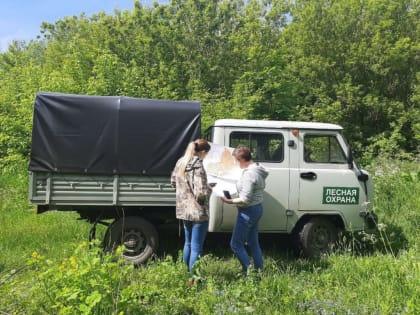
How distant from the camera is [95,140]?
17.2 feet

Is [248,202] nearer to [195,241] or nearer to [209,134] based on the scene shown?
[195,241]

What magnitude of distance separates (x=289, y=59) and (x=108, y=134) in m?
16.5

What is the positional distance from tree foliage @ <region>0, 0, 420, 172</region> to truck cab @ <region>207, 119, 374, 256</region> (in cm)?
870

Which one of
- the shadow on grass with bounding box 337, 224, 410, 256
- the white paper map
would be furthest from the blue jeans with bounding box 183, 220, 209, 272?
the shadow on grass with bounding box 337, 224, 410, 256

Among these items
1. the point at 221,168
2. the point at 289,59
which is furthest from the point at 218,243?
the point at 289,59

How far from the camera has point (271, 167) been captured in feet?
18.4

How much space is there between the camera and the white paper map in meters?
5.19

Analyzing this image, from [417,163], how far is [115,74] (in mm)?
10791

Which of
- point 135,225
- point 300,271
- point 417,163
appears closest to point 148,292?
point 135,225

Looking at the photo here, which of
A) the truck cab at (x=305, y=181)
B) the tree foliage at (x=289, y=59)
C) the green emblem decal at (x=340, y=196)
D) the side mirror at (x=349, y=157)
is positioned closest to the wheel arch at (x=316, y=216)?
the truck cab at (x=305, y=181)

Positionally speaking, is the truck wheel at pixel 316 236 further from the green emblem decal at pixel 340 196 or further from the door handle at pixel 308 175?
the door handle at pixel 308 175

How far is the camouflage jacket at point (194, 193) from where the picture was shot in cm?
439

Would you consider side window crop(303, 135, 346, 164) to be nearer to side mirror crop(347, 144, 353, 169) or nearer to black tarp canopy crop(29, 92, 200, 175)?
side mirror crop(347, 144, 353, 169)

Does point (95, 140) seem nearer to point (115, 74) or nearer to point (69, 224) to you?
point (69, 224)
